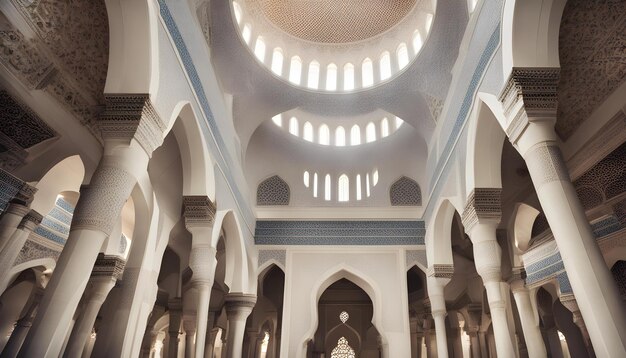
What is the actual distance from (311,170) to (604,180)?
7417mm

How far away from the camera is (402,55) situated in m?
10.4

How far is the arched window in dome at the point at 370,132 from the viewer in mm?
12453

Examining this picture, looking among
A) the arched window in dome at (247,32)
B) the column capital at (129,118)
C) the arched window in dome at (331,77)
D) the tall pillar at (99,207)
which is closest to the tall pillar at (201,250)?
the tall pillar at (99,207)

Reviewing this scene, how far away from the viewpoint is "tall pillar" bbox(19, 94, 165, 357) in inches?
131

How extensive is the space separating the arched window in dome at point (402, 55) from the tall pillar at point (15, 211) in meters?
8.10

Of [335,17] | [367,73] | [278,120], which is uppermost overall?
[335,17]

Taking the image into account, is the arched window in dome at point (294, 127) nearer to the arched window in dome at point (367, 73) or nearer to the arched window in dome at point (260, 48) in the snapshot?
the arched window in dome at point (367, 73)

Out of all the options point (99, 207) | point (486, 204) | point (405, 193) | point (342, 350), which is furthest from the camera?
point (342, 350)

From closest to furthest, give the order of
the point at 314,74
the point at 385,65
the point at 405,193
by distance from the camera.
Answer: the point at 385,65, the point at 314,74, the point at 405,193

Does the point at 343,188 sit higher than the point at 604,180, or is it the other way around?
the point at 343,188

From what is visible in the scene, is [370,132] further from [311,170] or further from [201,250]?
[201,250]

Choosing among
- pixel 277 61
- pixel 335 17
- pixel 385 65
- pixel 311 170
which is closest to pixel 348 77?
pixel 385 65

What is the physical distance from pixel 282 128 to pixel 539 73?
8.26 meters

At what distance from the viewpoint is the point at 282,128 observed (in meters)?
12.0
